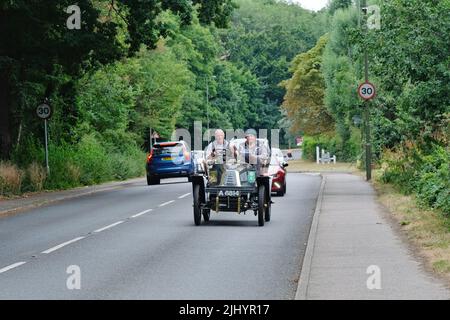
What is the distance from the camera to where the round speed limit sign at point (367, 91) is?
118 feet

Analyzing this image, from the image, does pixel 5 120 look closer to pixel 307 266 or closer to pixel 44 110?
pixel 44 110

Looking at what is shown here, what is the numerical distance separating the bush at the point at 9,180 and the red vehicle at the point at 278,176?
313 inches

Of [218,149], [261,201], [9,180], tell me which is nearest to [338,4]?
[9,180]

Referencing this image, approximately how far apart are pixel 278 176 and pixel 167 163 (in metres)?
12.3

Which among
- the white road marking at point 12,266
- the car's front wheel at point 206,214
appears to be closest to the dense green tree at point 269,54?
the car's front wheel at point 206,214

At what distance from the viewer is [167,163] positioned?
41.3 m

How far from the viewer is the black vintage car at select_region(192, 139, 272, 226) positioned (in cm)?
1945

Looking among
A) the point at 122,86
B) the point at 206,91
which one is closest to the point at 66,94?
the point at 122,86

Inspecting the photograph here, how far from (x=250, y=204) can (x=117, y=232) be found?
2745 millimetres

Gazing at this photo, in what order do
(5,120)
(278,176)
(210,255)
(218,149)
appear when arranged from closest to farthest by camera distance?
(210,255) → (218,149) → (278,176) → (5,120)

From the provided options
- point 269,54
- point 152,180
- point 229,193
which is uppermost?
point 269,54

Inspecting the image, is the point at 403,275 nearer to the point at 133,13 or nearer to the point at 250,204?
the point at 250,204

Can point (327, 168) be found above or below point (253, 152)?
below

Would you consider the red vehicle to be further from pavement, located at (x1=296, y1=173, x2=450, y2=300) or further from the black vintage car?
the black vintage car
